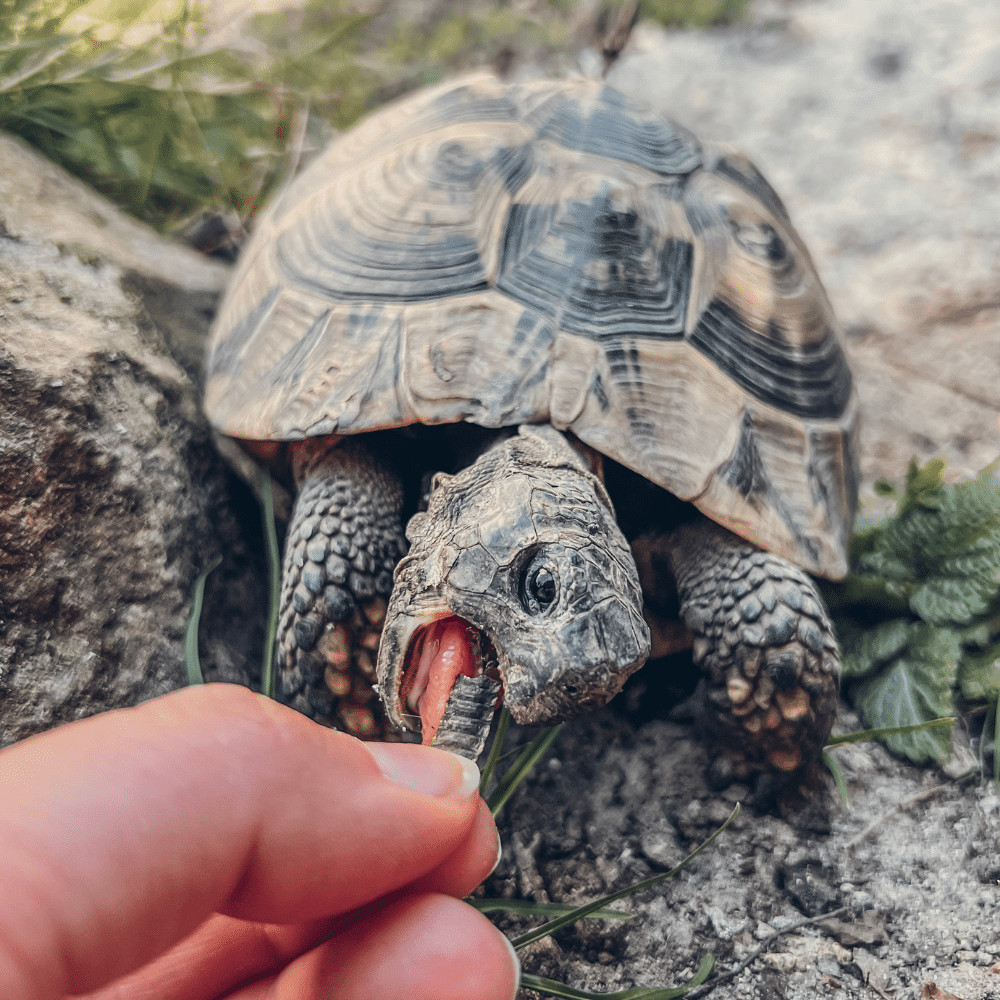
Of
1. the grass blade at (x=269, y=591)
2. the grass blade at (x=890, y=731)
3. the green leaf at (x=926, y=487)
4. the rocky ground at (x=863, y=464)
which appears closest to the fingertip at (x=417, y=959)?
the rocky ground at (x=863, y=464)

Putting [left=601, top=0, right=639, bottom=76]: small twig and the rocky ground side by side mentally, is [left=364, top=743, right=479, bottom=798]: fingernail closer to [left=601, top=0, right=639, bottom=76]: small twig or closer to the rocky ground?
the rocky ground

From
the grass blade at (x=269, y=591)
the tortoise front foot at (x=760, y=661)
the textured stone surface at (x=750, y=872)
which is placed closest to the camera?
the textured stone surface at (x=750, y=872)

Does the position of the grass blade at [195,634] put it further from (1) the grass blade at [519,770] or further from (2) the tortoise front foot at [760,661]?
(2) the tortoise front foot at [760,661]

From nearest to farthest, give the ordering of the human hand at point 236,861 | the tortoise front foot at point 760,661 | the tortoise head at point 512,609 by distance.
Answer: the human hand at point 236,861 → the tortoise head at point 512,609 → the tortoise front foot at point 760,661

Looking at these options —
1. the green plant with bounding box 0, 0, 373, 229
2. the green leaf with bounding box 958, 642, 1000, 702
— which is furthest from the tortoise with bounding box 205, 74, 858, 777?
the green plant with bounding box 0, 0, 373, 229

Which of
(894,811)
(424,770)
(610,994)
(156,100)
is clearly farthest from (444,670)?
(156,100)
